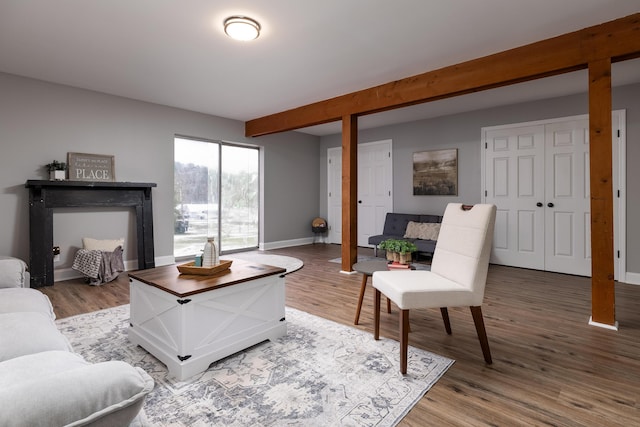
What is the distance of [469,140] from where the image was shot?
214 inches

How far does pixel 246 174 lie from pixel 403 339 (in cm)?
515

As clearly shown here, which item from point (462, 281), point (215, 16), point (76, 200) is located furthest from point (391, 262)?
point (76, 200)

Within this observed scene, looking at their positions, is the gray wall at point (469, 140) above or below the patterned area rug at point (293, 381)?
above

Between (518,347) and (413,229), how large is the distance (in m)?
3.43

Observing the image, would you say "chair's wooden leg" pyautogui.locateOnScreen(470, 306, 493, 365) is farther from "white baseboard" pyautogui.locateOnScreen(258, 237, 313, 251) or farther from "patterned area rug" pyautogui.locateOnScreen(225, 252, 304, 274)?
"white baseboard" pyautogui.locateOnScreen(258, 237, 313, 251)

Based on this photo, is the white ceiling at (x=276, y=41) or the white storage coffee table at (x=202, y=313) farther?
the white ceiling at (x=276, y=41)

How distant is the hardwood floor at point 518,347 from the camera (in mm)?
1639

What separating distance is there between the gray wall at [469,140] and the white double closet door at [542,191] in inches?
5.2

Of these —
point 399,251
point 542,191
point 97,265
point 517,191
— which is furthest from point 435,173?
point 97,265

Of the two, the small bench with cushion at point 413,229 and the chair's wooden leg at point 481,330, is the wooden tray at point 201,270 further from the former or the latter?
the small bench with cushion at point 413,229

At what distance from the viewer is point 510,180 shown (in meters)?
5.02

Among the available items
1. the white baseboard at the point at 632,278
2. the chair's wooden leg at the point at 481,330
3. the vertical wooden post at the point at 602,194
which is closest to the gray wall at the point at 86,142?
the chair's wooden leg at the point at 481,330

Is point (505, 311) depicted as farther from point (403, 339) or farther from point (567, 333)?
point (403, 339)

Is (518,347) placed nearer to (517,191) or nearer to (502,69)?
(502,69)
